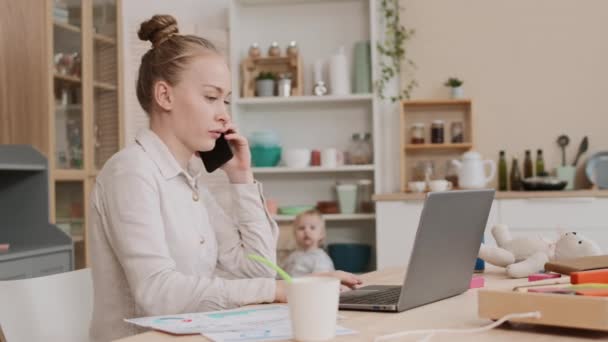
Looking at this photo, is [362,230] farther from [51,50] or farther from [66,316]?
[66,316]

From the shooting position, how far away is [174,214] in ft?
4.85

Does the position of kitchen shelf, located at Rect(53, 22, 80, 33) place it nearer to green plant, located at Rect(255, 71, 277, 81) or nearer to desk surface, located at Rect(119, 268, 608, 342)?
green plant, located at Rect(255, 71, 277, 81)

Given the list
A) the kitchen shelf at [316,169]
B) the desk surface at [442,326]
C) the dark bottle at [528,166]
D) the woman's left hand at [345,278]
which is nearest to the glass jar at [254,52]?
the kitchen shelf at [316,169]

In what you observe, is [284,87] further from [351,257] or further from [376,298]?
[376,298]

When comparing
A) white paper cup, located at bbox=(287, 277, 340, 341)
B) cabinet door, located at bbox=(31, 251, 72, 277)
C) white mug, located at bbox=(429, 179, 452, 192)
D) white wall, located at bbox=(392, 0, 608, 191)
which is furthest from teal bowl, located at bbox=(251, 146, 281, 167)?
white paper cup, located at bbox=(287, 277, 340, 341)

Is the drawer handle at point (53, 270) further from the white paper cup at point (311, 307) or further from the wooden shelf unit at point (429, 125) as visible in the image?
the white paper cup at point (311, 307)

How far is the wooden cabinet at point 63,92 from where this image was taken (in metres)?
3.64

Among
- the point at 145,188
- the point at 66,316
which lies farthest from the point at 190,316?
the point at 66,316

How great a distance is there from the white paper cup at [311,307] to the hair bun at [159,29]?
87cm

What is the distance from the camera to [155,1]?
186 inches

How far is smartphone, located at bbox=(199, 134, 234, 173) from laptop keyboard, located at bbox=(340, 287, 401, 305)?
1.81ft

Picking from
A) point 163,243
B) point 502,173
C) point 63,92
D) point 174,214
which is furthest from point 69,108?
point 163,243

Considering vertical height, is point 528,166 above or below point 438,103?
below

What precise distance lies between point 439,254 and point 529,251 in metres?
0.61
